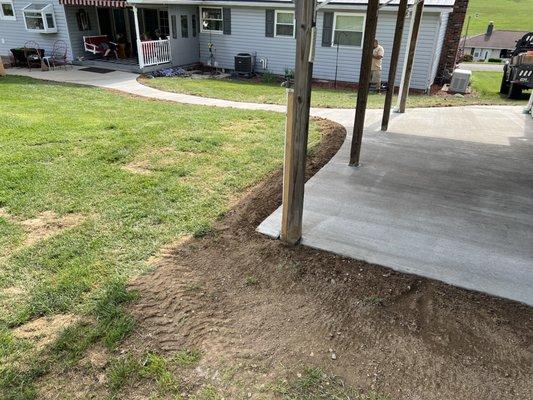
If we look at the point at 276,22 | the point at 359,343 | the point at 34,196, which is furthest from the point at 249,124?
the point at 276,22

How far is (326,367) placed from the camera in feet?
8.41

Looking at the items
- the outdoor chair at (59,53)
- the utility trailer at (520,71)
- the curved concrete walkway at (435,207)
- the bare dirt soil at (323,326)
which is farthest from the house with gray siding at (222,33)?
the bare dirt soil at (323,326)

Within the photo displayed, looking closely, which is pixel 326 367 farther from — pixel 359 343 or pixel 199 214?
pixel 199 214

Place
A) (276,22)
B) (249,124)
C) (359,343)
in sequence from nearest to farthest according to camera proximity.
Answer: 1. (359,343)
2. (249,124)
3. (276,22)

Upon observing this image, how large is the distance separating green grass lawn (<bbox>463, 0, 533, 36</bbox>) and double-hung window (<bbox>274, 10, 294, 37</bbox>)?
63088 mm

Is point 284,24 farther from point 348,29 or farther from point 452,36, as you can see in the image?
point 452,36

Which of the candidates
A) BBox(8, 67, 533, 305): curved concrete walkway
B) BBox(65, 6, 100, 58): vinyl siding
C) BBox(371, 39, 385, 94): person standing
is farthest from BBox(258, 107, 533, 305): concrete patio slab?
BBox(65, 6, 100, 58): vinyl siding

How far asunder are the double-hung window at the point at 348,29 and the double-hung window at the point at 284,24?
174 cm

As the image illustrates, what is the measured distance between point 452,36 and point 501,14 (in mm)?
84778

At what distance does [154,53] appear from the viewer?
48.8 ft

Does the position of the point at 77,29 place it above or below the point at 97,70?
above

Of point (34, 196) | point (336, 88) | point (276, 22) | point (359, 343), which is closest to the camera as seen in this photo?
point (359, 343)

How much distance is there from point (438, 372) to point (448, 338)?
1.09 ft

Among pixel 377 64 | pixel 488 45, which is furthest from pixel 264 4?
pixel 488 45
